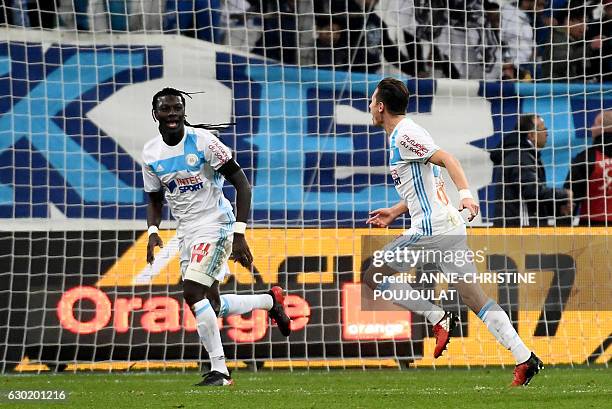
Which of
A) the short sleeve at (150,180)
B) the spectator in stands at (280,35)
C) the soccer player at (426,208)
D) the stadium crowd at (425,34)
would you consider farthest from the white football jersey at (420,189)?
the spectator in stands at (280,35)

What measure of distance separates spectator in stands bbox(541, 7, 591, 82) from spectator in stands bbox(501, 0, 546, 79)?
0.52 feet

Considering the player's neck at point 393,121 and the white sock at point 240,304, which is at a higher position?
the player's neck at point 393,121

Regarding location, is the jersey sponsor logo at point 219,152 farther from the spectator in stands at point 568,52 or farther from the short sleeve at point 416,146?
the spectator in stands at point 568,52

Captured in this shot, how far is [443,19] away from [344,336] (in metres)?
3.18

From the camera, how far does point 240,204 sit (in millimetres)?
8102

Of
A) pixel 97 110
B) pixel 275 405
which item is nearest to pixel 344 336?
pixel 97 110

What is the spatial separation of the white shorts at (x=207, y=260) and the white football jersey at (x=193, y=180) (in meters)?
0.04

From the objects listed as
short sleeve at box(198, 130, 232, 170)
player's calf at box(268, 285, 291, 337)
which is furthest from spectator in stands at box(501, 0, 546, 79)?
short sleeve at box(198, 130, 232, 170)

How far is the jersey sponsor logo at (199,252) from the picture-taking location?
27.2 ft

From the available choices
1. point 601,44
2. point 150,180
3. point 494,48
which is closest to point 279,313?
point 150,180

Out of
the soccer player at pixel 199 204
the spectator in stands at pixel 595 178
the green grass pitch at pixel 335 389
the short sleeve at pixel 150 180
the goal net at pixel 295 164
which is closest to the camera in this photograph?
the green grass pitch at pixel 335 389

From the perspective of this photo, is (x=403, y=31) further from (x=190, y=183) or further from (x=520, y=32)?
(x=190, y=183)

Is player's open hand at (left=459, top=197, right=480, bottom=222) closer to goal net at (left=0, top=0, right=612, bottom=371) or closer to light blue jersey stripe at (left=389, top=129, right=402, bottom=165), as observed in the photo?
light blue jersey stripe at (left=389, top=129, right=402, bottom=165)

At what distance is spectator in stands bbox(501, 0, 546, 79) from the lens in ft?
38.0
